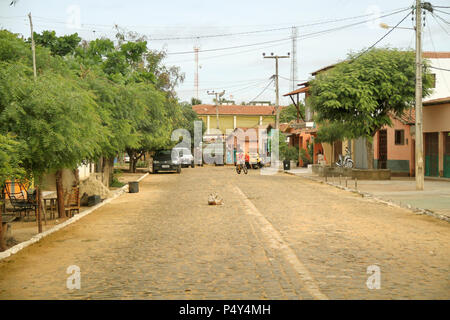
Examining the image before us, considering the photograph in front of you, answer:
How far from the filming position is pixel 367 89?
1193 inches

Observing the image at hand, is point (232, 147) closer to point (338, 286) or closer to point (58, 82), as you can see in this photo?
point (58, 82)

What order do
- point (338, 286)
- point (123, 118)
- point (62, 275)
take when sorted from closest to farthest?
1. point (338, 286)
2. point (62, 275)
3. point (123, 118)

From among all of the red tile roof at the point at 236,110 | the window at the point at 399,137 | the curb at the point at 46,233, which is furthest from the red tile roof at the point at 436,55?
the red tile roof at the point at 236,110

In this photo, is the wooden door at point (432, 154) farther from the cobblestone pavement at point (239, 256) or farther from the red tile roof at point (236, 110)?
the red tile roof at point (236, 110)

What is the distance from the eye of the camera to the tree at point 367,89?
30.4 metres

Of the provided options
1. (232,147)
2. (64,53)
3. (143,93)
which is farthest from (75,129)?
(232,147)

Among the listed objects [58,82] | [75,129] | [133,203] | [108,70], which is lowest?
[133,203]

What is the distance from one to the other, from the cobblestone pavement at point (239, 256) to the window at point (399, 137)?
2041cm

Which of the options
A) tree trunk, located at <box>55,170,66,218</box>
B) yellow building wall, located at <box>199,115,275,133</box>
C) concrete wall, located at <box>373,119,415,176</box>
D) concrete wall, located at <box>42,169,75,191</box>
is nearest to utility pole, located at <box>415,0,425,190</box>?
A: concrete wall, located at <box>373,119,415,176</box>

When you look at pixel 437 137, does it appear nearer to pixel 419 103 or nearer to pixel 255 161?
pixel 419 103

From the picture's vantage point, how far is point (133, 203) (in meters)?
20.1

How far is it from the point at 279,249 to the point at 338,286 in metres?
2.83

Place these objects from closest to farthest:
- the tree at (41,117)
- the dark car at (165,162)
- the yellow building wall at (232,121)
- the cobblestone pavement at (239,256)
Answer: the cobblestone pavement at (239,256)
the tree at (41,117)
the dark car at (165,162)
the yellow building wall at (232,121)
